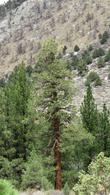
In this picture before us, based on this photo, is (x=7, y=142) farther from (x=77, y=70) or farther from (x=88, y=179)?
(x=77, y=70)

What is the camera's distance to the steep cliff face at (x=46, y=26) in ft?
403

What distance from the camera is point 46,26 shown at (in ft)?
450

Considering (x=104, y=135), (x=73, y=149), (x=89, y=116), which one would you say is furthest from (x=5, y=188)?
(x=89, y=116)

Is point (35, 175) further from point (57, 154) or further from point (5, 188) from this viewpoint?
point (5, 188)

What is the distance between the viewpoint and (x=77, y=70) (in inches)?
3693

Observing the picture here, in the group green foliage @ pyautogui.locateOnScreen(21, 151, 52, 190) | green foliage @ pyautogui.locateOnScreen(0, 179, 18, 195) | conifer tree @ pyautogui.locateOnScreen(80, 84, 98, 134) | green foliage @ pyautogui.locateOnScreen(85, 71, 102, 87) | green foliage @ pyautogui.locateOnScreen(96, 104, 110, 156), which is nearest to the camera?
green foliage @ pyautogui.locateOnScreen(0, 179, 18, 195)

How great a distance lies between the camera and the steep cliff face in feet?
403

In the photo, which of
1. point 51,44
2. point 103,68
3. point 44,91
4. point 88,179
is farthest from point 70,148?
point 103,68

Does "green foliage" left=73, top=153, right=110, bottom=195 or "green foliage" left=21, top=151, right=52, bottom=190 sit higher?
"green foliage" left=73, top=153, right=110, bottom=195

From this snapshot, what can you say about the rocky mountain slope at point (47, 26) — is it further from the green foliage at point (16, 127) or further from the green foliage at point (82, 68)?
the green foliage at point (16, 127)

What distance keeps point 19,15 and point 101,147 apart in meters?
115

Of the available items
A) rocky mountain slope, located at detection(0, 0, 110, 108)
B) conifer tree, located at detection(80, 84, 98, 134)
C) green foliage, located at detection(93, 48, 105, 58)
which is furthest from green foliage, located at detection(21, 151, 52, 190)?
rocky mountain slope, located at detection(0, 0, 110, 108)

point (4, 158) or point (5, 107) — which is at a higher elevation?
point (5, 107)

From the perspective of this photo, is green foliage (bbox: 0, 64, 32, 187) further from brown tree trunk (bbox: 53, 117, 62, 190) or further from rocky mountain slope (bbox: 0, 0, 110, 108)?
rocky mountain slope (bbox: 0, 0, 110, 108)
